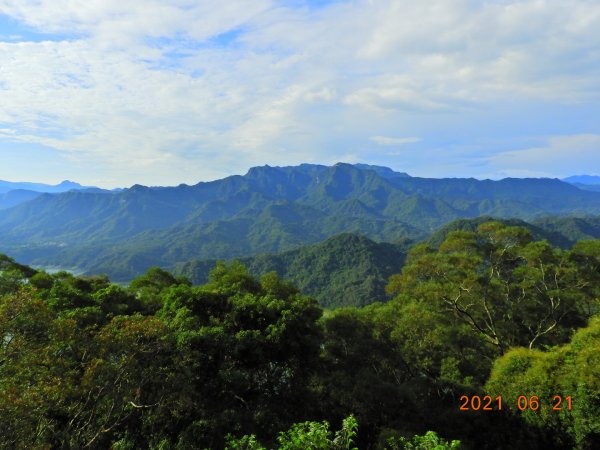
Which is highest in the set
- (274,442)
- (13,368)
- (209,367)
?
(13,368)

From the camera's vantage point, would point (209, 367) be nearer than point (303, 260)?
Yes

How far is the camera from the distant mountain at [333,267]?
433ft

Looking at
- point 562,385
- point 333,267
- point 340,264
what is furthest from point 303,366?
point 333,267

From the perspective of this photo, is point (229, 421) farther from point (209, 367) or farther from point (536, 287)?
point (536, 287)

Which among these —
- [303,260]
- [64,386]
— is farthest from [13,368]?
[303,260]

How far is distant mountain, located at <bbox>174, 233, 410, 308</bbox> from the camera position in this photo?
132125 millimetres

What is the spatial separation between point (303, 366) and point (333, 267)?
452ft

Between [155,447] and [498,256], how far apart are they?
26071 millimetres

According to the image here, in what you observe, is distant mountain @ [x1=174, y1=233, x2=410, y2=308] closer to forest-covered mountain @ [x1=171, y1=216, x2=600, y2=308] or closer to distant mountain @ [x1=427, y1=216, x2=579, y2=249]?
forest-covered mountain @ [x1=171, y1=216, x2=600, y2=308]

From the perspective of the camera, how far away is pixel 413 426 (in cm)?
1597
